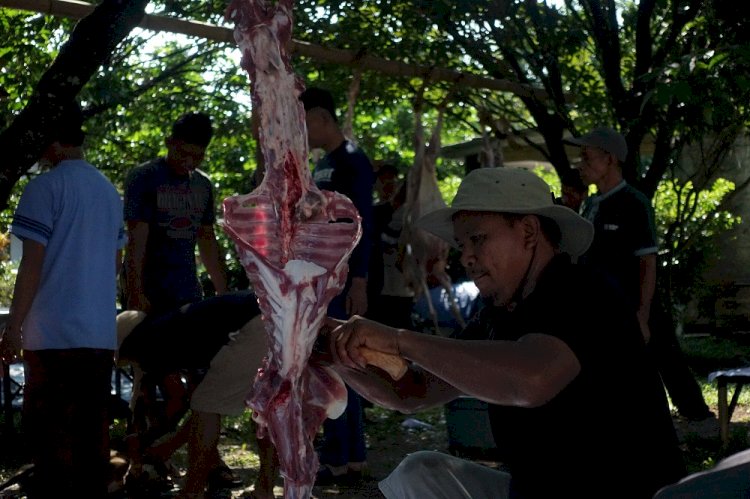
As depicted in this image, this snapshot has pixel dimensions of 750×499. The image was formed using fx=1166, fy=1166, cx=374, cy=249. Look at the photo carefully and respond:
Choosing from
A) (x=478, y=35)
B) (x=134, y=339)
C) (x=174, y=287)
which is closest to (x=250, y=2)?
(x=134, y=339)

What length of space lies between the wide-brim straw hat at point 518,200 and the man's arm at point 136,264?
10.0 feet

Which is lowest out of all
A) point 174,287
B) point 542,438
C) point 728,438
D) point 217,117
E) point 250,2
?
point 728,438

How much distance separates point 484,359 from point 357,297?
3.46 meters

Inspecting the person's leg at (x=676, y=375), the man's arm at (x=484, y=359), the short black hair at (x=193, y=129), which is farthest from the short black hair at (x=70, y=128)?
the person's leg at (x=676, y=375)

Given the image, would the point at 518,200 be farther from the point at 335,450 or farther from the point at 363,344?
the point at 335,450

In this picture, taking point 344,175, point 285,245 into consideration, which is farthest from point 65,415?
point 285,245

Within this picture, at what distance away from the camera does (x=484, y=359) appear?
8.26 ft

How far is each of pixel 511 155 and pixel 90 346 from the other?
11.5 meters

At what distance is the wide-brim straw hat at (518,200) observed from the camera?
9.37 feet

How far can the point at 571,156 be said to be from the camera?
53.0ft

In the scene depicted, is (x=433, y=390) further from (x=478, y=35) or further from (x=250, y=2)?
(x=478, y=35)

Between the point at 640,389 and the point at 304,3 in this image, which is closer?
the point at 640,389

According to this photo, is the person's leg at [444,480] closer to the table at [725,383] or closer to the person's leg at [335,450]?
the person's leg at [335,450]

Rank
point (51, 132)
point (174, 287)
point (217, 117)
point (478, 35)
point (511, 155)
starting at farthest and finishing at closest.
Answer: point (511, 155) → point (217, 117) → point (478, 35) → point (174, 287) → point (51, 132)
